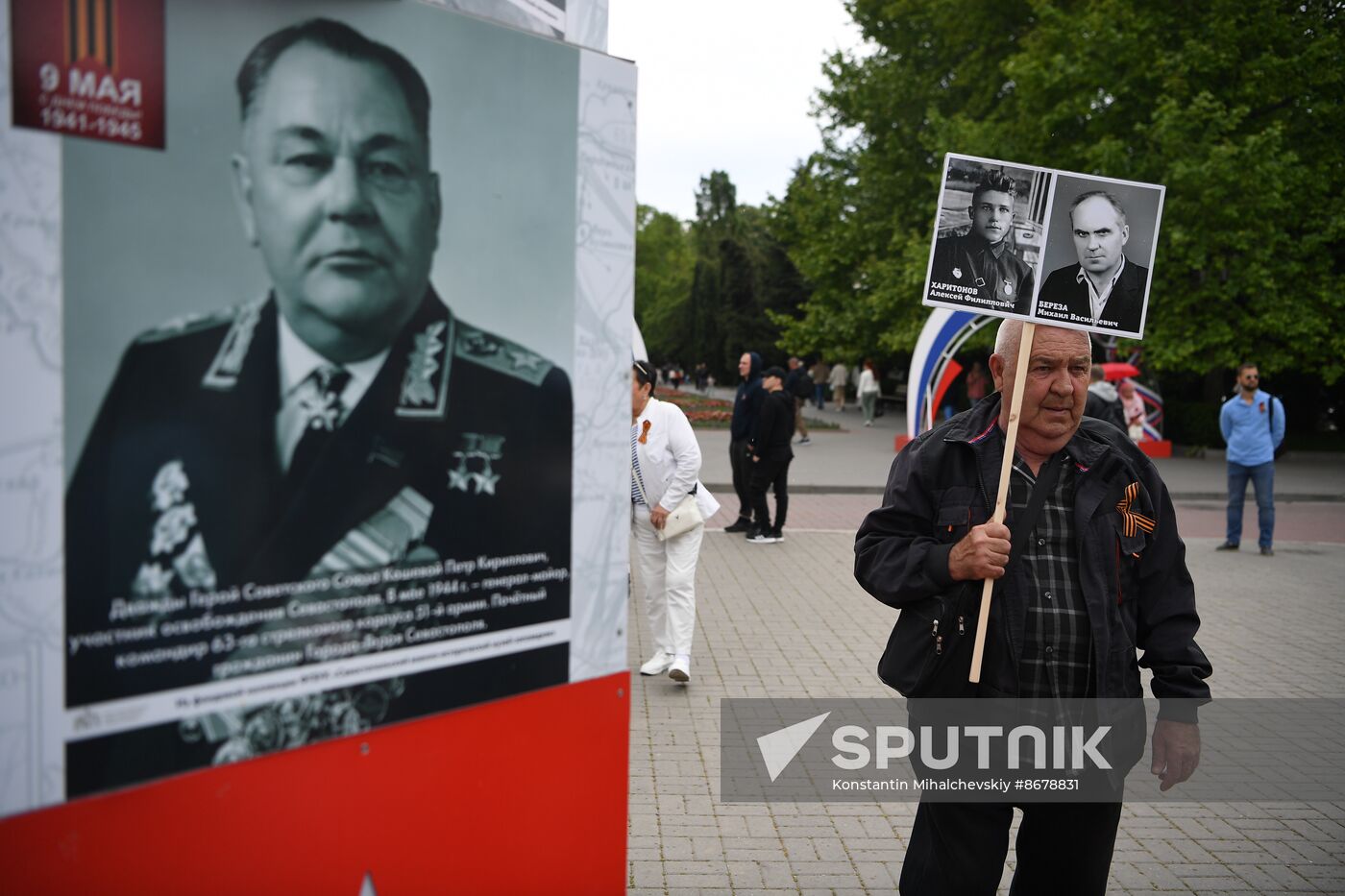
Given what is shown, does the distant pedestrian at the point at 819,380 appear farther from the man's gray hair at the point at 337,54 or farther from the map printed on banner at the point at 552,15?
the man's gray hair at the point at 337,54

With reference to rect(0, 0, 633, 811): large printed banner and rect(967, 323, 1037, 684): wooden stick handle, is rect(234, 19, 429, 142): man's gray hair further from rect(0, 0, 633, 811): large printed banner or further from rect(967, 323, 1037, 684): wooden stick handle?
rect(967, 323, 1037, 684): wooden stick handle

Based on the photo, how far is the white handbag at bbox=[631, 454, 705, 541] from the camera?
22.1 ft

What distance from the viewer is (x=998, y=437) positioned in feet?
10.6

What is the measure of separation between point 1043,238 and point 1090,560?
3.28 feet

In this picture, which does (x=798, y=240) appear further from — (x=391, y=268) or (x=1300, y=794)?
(x=391, y=268)

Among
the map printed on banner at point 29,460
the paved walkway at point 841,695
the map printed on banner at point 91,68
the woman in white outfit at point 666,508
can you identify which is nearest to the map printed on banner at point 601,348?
the map printed on banner at point 91,68

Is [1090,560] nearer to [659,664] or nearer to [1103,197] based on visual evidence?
[1103,197]

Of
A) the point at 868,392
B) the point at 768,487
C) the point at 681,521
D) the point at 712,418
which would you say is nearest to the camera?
the point at 681,521

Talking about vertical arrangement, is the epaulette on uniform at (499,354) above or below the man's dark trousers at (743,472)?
above

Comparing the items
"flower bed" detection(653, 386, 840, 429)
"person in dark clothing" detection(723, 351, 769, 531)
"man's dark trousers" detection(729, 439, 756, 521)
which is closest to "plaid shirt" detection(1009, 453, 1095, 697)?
"person in dark clothing" detection(723, 351, 769, 531)

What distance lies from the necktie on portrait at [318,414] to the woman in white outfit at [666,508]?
4.89 meters

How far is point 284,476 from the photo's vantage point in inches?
69.0

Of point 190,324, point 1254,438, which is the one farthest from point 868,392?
point 190,324

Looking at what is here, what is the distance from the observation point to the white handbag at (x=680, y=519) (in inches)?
266
